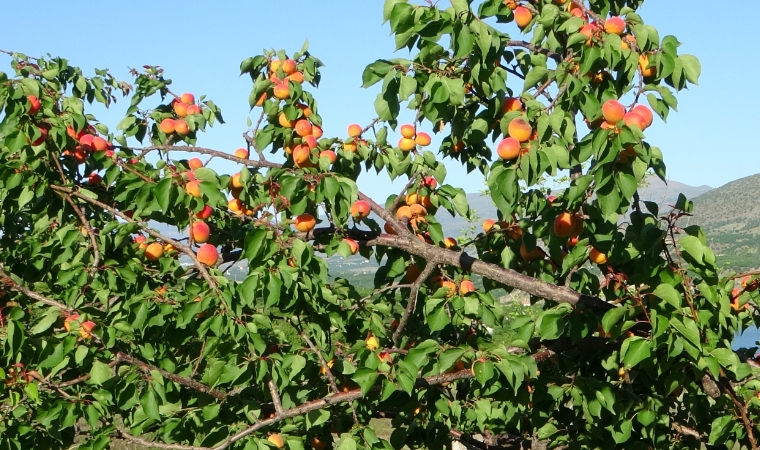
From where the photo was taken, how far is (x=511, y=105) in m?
2.52

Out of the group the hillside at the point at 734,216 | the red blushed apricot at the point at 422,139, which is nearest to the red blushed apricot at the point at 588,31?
the red blushed apricot at the point at 422,139

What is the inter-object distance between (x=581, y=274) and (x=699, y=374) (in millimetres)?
793

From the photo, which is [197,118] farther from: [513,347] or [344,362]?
[513,347]

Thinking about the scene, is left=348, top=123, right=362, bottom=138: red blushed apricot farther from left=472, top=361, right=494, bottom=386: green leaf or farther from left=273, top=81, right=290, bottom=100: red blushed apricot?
left=472, top=361, right=494, bottom=386: green leaf

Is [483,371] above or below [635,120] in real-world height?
below

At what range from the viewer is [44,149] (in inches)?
118

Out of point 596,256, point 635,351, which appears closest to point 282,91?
point 596,256

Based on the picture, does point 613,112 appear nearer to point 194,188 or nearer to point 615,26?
point 615,26

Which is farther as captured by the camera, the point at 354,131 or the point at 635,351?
the point at 354,131

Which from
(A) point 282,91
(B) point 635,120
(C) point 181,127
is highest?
(C) point 181,127

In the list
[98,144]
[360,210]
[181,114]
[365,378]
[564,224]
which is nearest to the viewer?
[365,378]

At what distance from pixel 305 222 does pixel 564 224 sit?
1.01 metres

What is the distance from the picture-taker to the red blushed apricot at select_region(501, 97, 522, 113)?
250 centimetres

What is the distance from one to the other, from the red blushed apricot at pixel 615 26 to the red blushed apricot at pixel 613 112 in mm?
287
